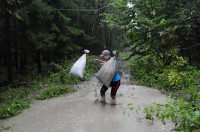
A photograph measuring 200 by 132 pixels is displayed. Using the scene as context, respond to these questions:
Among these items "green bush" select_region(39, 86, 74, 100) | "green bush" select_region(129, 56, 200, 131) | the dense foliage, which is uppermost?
the dense foliage

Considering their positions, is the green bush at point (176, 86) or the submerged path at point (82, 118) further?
the submerged path at point (82, 118)

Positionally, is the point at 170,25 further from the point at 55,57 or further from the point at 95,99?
the point at 55,57

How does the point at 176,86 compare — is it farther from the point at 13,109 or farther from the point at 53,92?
the point at 13,109

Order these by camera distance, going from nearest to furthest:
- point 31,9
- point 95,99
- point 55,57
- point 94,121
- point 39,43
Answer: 1. point 94,121
2. point 95,99
3. point 31,9
4. point 39,43
5. point 55,57

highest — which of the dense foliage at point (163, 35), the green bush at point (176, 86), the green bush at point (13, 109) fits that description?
the dense foliage at point (163, 35)

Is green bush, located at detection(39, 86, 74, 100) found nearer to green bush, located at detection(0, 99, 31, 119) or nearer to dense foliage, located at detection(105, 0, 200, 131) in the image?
green bush, located at detection(0, 99, 31, 119)

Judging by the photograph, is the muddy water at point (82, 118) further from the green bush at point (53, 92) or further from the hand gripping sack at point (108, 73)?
the hand gripping sack at point (108, 73)

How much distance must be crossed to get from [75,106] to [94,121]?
145 cm

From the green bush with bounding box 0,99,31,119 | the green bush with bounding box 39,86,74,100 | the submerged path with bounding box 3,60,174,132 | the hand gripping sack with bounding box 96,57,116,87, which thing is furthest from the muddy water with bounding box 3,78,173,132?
the hand gripping sack with bounding box 96,57,116,87

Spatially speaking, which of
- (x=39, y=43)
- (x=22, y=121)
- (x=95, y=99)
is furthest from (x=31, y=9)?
(x=22, y=121)

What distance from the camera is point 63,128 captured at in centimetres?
398

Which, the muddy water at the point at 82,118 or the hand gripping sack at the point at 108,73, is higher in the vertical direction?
the hand gripping sack at the point at 108,73

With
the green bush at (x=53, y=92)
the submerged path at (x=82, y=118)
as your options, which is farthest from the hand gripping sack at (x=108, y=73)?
the green bush at (x=53, y=92)

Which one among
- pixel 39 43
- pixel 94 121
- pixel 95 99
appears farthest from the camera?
pixel 39 43
